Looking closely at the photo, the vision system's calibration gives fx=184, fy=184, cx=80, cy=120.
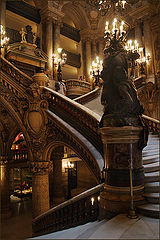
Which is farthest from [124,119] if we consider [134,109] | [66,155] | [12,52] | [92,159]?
[12,52]

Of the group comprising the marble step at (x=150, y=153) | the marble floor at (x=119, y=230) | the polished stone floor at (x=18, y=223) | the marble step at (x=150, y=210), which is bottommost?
the polished stone floor at (x=18, y=223)

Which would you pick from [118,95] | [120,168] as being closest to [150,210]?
[120,168]

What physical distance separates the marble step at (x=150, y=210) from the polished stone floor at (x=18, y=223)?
240 inches

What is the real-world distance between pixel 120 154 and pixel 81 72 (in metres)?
17.0

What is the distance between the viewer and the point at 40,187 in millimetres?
7059

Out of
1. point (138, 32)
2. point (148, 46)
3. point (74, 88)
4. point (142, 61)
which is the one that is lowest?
point (74, 88)

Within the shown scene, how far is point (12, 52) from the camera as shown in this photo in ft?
38.9

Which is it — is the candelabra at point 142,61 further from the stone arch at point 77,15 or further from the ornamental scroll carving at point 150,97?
the stone arch at point 77,15

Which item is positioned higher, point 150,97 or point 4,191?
point 150,97

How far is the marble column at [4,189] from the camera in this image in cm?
916

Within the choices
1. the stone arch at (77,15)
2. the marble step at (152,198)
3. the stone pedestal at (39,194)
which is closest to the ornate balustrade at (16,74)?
the stone pedestal at (39,194)

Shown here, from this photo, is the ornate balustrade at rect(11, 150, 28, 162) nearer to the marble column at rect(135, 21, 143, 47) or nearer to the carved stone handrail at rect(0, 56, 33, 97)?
the carved stone handrail at rect(0, 56, 33, 97)

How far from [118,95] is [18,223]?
795 cm

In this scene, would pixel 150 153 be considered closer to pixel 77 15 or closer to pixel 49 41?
pixel 49 41
